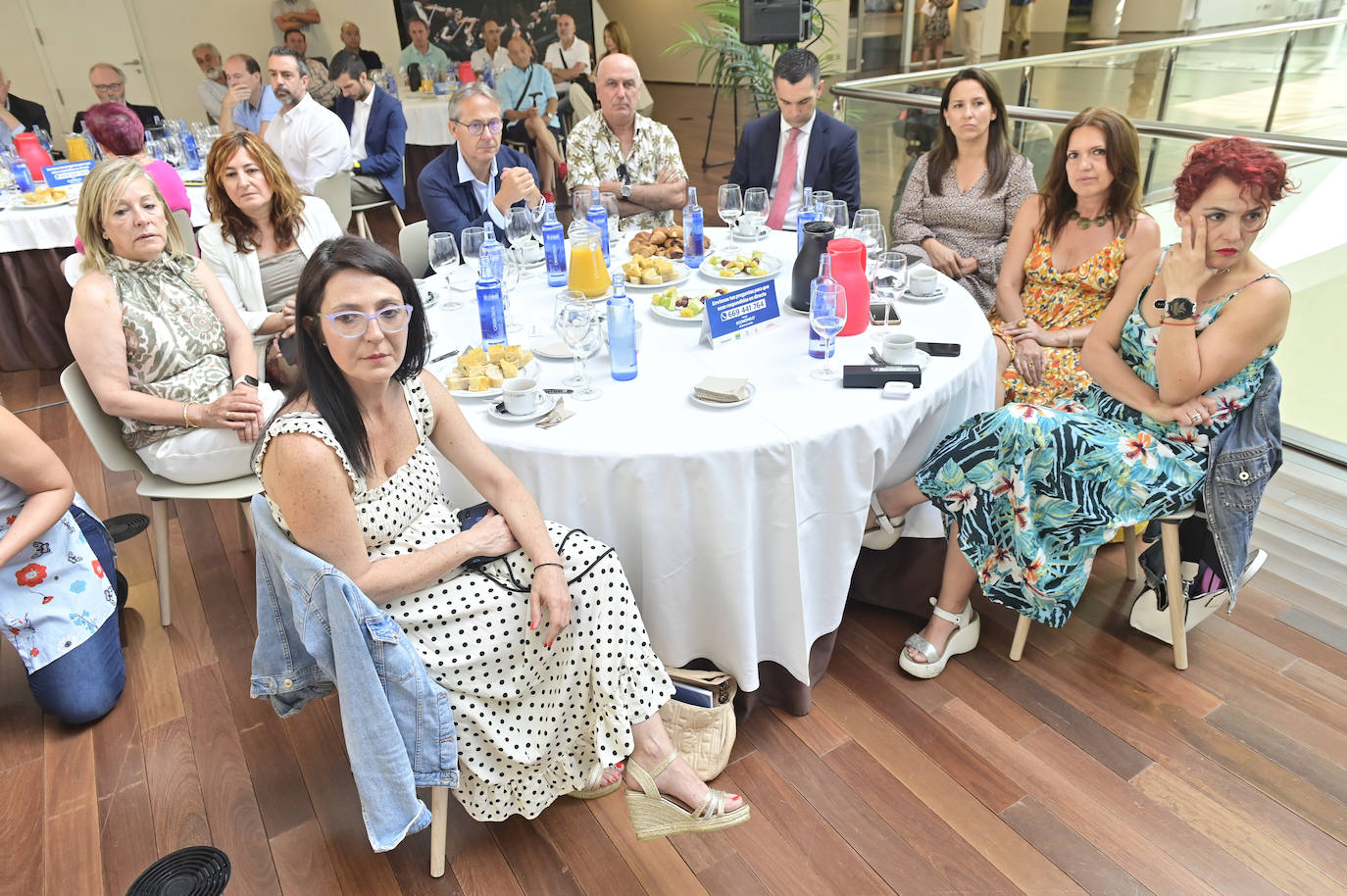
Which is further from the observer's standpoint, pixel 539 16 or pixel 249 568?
pixel 539 16

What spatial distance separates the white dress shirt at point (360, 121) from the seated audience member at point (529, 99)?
160 centimetres

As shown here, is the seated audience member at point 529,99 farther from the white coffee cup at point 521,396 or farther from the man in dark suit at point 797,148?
the white coffee cup at point 521,396

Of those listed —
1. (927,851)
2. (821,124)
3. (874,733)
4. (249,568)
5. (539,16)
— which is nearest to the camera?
(927,851)

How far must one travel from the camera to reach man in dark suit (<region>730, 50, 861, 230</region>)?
11.8 ft

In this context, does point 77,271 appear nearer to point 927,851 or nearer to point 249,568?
point 249,568

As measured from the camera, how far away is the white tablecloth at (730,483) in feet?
6.07

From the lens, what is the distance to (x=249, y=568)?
2969 millimetres

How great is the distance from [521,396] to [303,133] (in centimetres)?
369

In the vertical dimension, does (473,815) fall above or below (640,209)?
below

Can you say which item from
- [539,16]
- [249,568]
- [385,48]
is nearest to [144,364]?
[249,568]

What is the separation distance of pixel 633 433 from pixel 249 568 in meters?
1.81

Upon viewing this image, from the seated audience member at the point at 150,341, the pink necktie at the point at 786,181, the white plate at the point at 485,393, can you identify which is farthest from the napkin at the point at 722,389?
the pink necktie at the point at 786,181

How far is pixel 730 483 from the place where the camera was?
184 cm

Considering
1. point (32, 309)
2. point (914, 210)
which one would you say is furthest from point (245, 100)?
point (914, 210)
